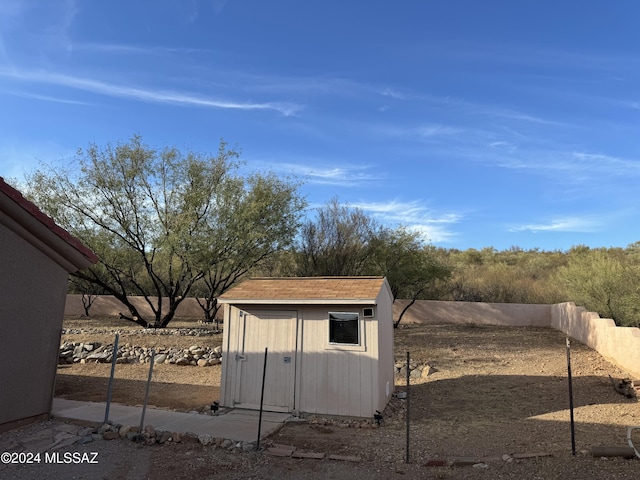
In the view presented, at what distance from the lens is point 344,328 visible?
800cm

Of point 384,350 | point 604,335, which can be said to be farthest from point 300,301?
point 604,335

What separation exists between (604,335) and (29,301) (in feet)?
49.5

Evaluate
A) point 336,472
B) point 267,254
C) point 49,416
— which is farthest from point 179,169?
point 336,472

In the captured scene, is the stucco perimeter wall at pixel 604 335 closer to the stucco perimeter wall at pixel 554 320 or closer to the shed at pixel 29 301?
the stucco perimeter wall at pixel 554 320

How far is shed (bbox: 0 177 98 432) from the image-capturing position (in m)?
5.83

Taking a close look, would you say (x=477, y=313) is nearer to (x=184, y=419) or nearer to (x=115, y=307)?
(x=184, y=419)

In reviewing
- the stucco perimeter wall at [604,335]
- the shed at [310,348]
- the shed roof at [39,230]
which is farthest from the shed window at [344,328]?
the stucco perimeter wall at [604,335]

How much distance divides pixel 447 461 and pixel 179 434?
379 cm

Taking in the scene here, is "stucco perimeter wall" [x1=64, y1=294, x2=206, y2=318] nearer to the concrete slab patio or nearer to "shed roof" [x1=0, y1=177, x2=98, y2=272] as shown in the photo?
the concrete slab patio

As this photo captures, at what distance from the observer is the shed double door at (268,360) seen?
8.08 m

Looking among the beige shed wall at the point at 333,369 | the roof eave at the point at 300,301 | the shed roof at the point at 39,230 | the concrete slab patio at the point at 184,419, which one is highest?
the shed roof at the point at 39,230

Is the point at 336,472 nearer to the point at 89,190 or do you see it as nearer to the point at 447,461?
the point at 447,461

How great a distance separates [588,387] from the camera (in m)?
9.86

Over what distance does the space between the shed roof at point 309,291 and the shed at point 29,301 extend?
9.50ft
